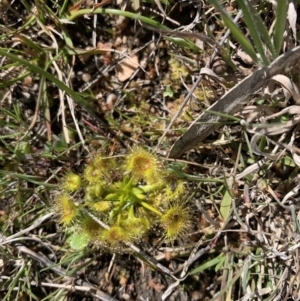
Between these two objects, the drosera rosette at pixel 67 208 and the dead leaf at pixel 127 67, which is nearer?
the drosera rosette at pixel 67 208

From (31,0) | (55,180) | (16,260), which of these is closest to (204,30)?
(31,0)

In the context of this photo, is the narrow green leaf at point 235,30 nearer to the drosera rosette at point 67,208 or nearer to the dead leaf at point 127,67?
the dead leaf at point 127,67

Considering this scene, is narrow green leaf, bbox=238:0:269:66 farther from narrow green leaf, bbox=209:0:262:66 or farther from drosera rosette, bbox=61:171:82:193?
drosera rosette, bbox=61:171:82:193

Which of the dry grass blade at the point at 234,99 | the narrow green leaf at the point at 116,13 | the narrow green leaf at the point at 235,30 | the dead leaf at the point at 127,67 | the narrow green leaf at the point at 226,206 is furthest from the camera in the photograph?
the dead leaf at the point at 127,67

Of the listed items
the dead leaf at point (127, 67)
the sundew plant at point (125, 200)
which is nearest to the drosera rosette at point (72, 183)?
the sundew plant at point (125, 200)

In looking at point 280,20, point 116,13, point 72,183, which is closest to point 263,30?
point 280,20

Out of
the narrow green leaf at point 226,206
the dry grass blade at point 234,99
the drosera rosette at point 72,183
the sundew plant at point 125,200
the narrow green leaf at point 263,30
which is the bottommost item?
the narrow green leaf at point 226,206

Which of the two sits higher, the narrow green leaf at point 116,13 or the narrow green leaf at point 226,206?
the narrow green leaf at point 116,13

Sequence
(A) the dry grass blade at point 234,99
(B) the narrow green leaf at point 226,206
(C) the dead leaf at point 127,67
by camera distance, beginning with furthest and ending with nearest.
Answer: (C) the dead leaf at point 127,67 → (B) the narrow green leaf at point 226,206 → (A) the dry grass blade at point 234,99

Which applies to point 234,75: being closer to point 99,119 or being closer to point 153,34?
point 153,34

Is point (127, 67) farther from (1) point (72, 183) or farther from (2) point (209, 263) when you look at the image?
(2) point (209, 263)
